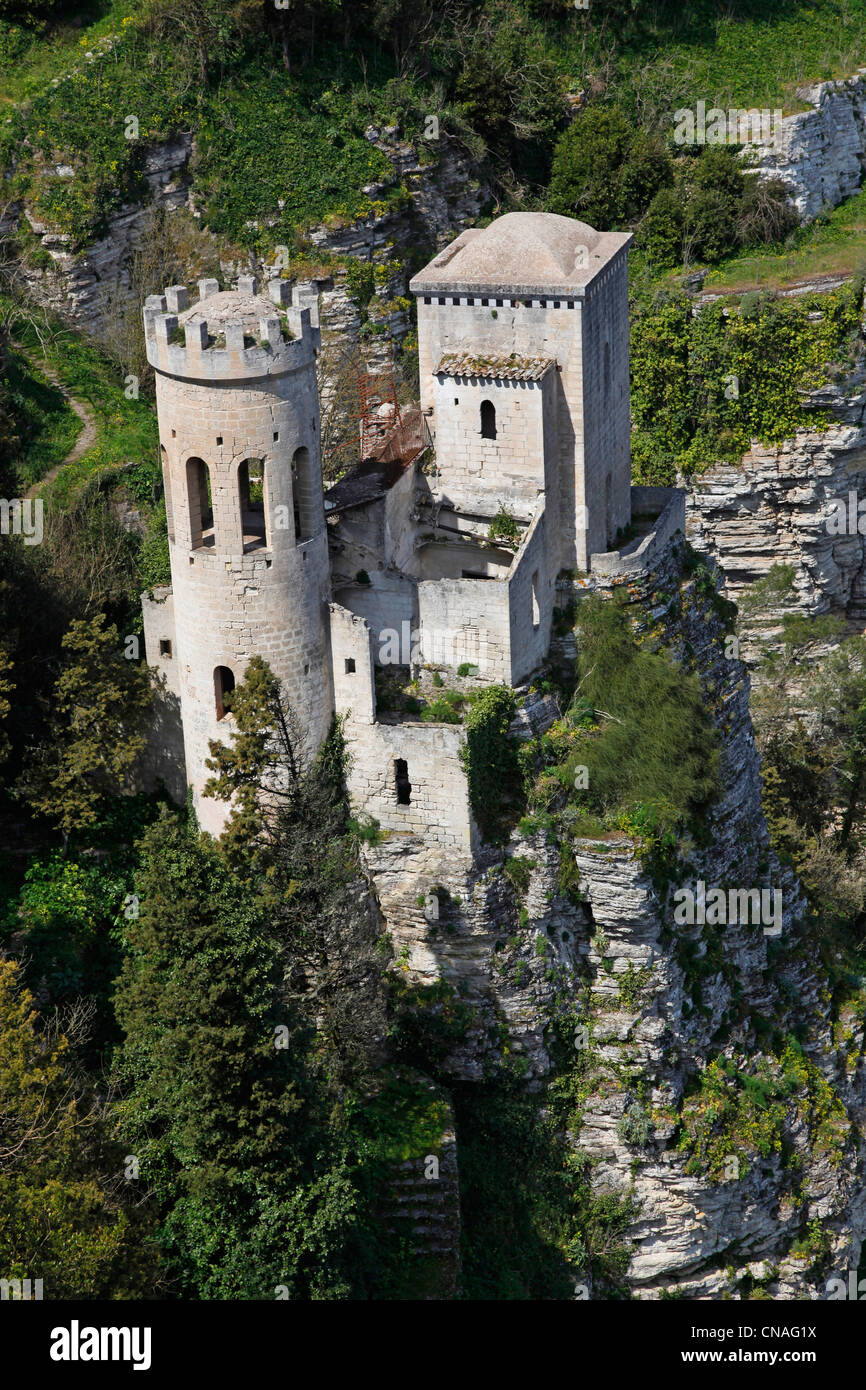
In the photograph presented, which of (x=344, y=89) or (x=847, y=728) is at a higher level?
(x=344, y=89)

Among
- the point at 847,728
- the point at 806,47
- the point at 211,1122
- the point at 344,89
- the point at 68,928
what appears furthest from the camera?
the point at 806,47

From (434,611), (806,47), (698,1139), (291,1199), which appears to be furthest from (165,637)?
(806,47)

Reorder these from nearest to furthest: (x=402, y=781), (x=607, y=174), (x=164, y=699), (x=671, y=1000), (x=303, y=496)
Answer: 1. (x=303, y=496)
2. (x=402, y=781)
3. (x=164, y=699)
4. (x=671, y=1000)
5. (x=607, y=174)

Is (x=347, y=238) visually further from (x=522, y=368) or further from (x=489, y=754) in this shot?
(x=489, y=754)

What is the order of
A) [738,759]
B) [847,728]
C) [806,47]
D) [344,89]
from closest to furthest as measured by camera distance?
[738,759]
[847,728]
[344,89]
[806,47]

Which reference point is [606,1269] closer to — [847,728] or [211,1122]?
[211,1122]

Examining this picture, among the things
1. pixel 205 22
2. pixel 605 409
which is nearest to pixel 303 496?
pixel 605 409

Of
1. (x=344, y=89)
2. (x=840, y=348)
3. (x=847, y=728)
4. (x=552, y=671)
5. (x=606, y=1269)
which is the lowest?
(x=606, y=1269)

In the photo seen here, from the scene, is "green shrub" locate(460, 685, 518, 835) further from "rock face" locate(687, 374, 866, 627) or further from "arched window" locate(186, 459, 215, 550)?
"rock face" locate(687, 374, 866, 627)
